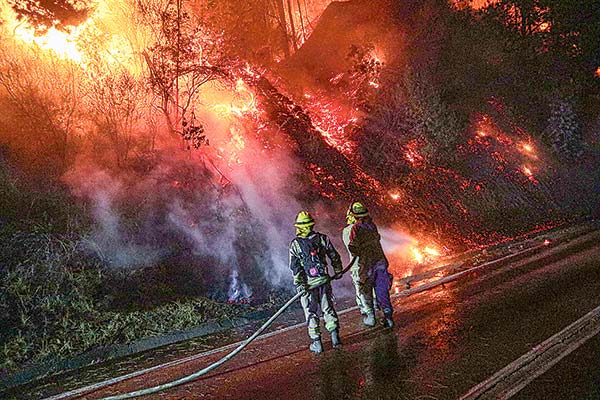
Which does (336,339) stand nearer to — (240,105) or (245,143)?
(245,143)

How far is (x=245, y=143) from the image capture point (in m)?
13.8

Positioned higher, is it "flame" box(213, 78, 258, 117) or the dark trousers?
"flame" box(213, 78, 258, 117)

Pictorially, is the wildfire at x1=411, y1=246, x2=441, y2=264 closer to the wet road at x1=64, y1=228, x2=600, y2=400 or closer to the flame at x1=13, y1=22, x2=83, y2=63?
the wet road at x1=64, y1=228, x2=600, y2=400

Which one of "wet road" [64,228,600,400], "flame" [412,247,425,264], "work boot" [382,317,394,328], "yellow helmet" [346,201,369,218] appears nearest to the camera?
"wet road" [64,228,600,400]

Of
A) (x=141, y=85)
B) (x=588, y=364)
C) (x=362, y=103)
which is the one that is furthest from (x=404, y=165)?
(x=588, y=364)

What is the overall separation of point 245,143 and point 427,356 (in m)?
10.2

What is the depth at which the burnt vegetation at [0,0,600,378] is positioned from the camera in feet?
26.5

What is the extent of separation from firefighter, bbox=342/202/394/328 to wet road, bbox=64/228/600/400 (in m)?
0.43

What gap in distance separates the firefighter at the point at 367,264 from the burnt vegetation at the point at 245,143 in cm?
290

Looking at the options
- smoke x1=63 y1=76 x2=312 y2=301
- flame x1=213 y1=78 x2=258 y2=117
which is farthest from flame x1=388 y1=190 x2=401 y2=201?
flame x1=213 y1=78 x2=258 y2=117

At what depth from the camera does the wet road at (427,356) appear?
14.3 feet

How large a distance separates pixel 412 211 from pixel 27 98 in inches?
455

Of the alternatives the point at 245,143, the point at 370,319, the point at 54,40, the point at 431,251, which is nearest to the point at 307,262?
the point at 370,319

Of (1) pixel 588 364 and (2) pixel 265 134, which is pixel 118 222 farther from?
(1) pixel 588 364
